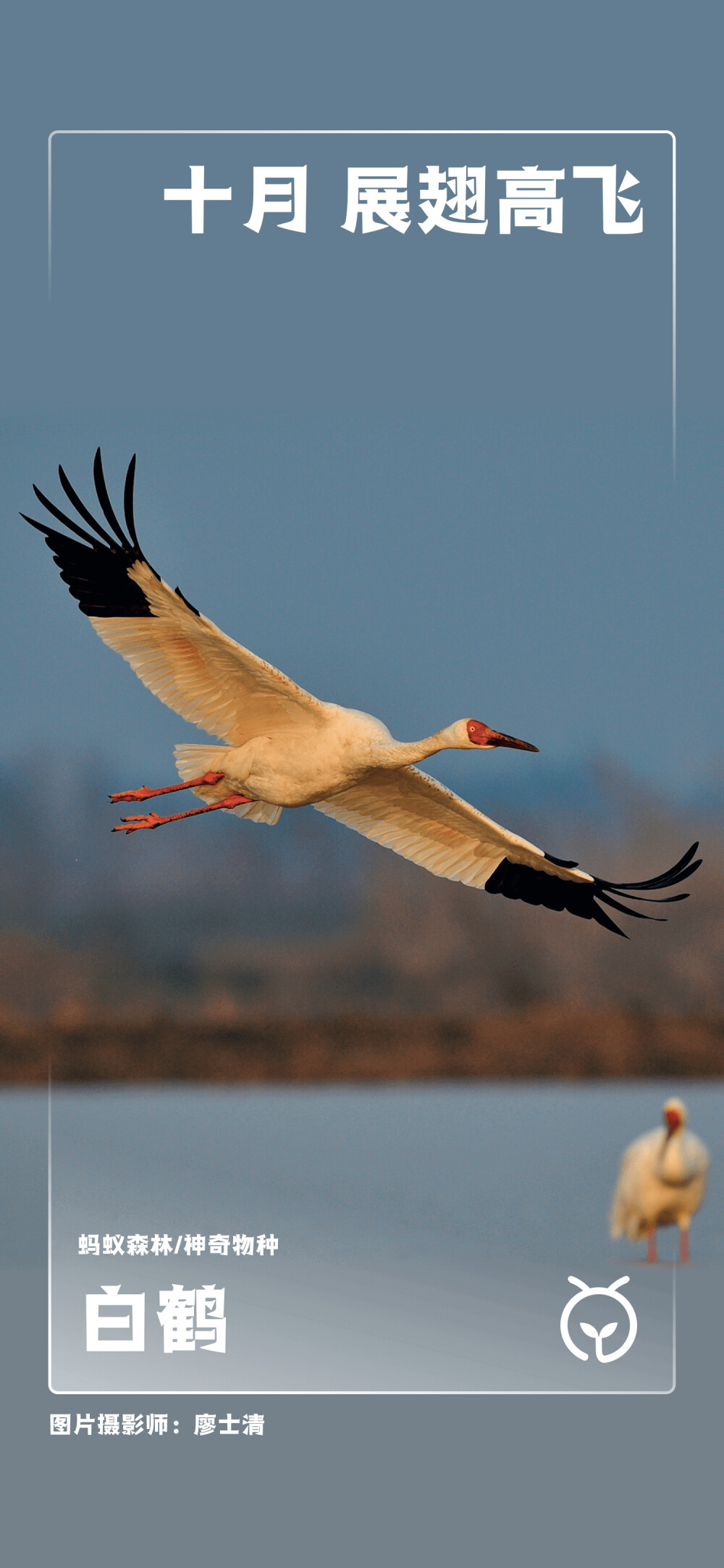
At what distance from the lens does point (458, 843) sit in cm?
856

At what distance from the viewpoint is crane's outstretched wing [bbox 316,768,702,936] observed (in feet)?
26.6

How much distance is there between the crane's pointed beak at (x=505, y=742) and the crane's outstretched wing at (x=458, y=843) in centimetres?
60

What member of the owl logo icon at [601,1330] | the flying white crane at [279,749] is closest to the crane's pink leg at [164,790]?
the flying white crane at [279,749]

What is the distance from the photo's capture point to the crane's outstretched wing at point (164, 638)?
7.18m

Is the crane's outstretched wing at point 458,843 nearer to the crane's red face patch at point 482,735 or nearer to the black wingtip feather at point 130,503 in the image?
the crane's red face patch at point 482,735

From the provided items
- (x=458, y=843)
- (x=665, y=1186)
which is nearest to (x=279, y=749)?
(x=458, y=843)

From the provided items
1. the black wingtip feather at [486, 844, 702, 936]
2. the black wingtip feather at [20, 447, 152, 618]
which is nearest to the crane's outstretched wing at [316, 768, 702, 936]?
the black wingtip feather at [486, 844, 702, 936]

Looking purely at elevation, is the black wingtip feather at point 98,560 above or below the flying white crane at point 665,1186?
above

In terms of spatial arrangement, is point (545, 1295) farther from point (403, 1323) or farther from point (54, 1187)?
point (54, 1187)

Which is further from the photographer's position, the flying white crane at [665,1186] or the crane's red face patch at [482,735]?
the flying white crane at [665,1186]

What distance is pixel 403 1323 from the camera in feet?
23.0

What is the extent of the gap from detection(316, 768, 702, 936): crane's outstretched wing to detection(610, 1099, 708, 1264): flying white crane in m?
1.38

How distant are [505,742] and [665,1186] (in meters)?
3.06

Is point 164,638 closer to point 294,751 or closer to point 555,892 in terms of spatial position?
point 294,751
